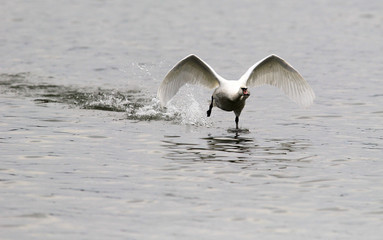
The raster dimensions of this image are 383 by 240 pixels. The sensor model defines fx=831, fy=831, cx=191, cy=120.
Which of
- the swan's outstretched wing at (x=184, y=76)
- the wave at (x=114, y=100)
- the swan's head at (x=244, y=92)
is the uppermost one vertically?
the swan's outstretched wing at (x=184, y=76)

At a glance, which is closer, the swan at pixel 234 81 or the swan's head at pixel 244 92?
the swan's head at pixel 244 92

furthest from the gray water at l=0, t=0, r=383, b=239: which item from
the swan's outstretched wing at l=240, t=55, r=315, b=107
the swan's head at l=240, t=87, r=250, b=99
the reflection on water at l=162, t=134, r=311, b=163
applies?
the swan's head at l=240, t=87, r=250, b=99

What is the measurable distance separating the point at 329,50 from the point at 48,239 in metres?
21.4

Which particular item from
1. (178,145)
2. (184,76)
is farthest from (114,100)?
(178,145)

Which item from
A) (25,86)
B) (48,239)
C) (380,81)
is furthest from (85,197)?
(380,81)

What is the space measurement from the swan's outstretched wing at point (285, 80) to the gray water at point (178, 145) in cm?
57

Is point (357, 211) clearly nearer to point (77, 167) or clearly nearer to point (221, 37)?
point (77, 167)

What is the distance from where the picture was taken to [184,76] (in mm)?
16578

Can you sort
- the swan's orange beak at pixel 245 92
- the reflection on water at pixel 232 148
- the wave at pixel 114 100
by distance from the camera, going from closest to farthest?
the reflection on water at pixel 232 148 → the swan's orange beak at pixel 245 92 → the wave at pixel 114 100

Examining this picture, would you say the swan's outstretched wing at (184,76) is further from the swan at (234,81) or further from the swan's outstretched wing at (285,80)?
the swan's outstretched wing at (285,80)

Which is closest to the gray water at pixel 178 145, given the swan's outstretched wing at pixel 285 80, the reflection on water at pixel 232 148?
the reflection on water at pixel 232 148

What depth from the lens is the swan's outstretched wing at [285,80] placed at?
55.4 feet

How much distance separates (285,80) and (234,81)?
1.31 metres

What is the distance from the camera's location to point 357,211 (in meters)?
10.6
